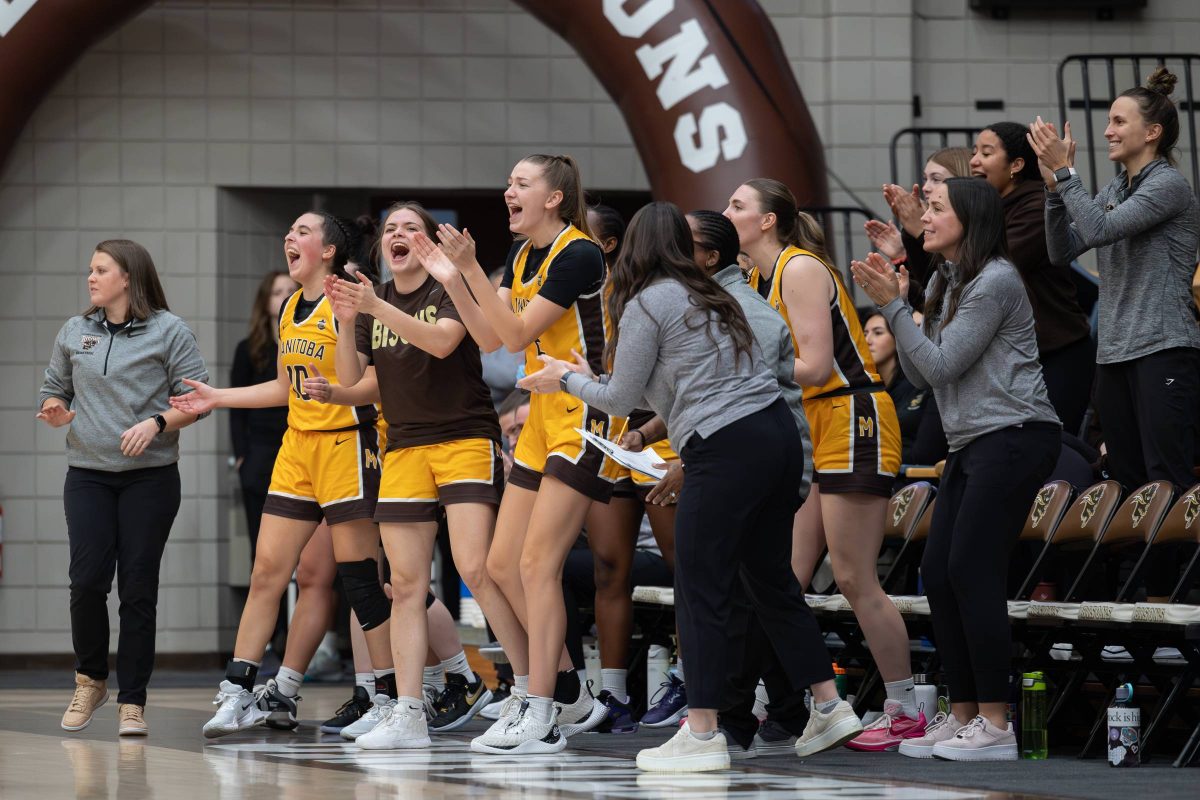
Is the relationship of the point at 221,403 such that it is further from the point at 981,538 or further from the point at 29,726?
the point at 981,538

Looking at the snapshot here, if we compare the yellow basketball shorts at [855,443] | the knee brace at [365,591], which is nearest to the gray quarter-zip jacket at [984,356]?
the yellow basketball shorts at [855,443]

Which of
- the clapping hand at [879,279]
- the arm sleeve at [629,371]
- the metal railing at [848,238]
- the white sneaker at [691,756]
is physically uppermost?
the metal railing at [848,238]

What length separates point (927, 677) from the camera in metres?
6.33

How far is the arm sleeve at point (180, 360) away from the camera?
6727 millimetres

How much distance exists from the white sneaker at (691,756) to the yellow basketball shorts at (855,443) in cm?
103

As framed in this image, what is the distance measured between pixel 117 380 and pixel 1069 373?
3.49 m

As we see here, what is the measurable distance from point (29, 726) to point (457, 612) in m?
3.71

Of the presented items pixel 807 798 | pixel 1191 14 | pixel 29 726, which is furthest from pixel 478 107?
pixel 807 798

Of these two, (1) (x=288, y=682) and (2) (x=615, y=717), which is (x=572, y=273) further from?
(1) (x=288, y=682)

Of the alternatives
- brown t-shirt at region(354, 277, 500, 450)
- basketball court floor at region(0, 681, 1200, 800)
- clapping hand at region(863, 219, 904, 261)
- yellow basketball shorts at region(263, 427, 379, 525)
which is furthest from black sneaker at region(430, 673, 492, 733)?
clapping hand at region(863, 219, 904, 261)

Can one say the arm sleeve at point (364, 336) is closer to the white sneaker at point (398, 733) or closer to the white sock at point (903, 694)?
the white sneaker at point (398, 733)

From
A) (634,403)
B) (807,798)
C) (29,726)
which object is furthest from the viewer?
(29,726)

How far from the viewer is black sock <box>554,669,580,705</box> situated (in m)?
6.17

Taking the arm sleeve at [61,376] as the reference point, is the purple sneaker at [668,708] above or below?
below
